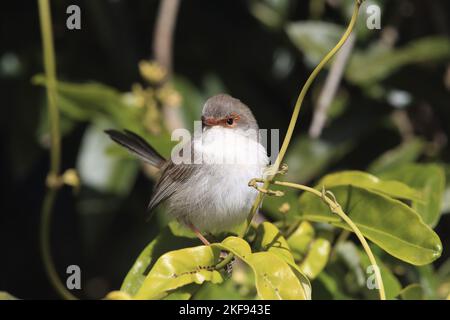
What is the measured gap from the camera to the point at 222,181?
2750 millimetres

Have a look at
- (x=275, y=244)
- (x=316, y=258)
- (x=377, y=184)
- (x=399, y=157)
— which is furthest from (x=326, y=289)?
(x=399, y=157)

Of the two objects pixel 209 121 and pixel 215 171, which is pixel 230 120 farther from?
pixel 215 171

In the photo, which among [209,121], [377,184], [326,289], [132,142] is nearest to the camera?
[377,184]

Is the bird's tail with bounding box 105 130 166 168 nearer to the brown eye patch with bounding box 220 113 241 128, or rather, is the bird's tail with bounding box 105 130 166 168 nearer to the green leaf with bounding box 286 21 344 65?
the brown eye patch with bounding box 220 113 241 128

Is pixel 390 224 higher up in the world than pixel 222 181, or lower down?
lower down

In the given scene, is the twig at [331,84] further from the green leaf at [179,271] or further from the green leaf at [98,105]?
the green leaf at [179,271]

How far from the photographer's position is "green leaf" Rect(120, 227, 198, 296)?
2.34m

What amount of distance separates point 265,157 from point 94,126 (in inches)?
54.0

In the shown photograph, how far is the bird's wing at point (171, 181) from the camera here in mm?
2984

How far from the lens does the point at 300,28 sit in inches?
151

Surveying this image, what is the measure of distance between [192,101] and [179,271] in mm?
2158

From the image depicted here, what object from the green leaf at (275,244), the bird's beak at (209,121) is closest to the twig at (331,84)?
the bird's beak at (209,121)

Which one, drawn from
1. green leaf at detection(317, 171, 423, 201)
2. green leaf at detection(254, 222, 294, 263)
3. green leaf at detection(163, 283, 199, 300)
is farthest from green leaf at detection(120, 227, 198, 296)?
green leaf at detection(317, 171, 423, 201)
